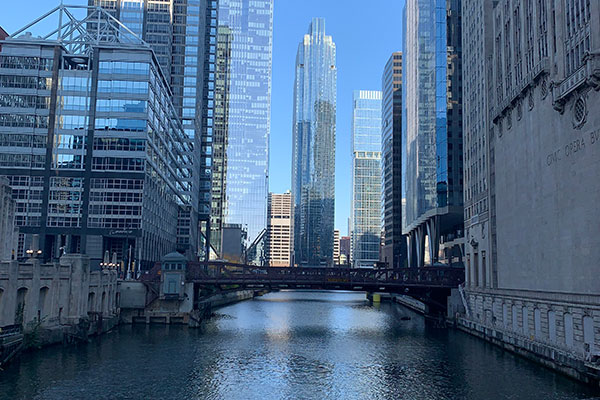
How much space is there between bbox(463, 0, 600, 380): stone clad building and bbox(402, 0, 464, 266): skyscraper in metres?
49.9

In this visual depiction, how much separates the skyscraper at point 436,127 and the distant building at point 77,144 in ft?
226

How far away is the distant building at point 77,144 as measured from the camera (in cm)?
12156

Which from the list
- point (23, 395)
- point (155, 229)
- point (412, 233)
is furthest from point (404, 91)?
point (23, 395)

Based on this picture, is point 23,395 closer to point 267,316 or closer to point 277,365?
point 277,365

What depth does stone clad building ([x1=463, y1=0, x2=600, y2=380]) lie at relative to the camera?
1907 inches

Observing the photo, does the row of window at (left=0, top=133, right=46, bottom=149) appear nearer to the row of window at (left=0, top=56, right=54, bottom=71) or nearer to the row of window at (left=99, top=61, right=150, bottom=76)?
the row of window at (left=0, top=56, right=54, bottom=71)

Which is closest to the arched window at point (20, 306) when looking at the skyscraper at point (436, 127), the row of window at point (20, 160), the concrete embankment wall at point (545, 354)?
the concrete embankment wall at point (545, 354)

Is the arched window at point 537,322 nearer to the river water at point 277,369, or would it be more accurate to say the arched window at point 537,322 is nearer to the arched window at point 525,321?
the arched window at point 525,321

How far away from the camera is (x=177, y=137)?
172m

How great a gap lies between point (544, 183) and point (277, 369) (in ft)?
109

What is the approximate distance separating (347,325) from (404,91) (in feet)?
350

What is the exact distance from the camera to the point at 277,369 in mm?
53188

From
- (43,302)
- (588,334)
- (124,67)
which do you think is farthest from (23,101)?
(588,334)

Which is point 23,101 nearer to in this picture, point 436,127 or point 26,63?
point 26,63
